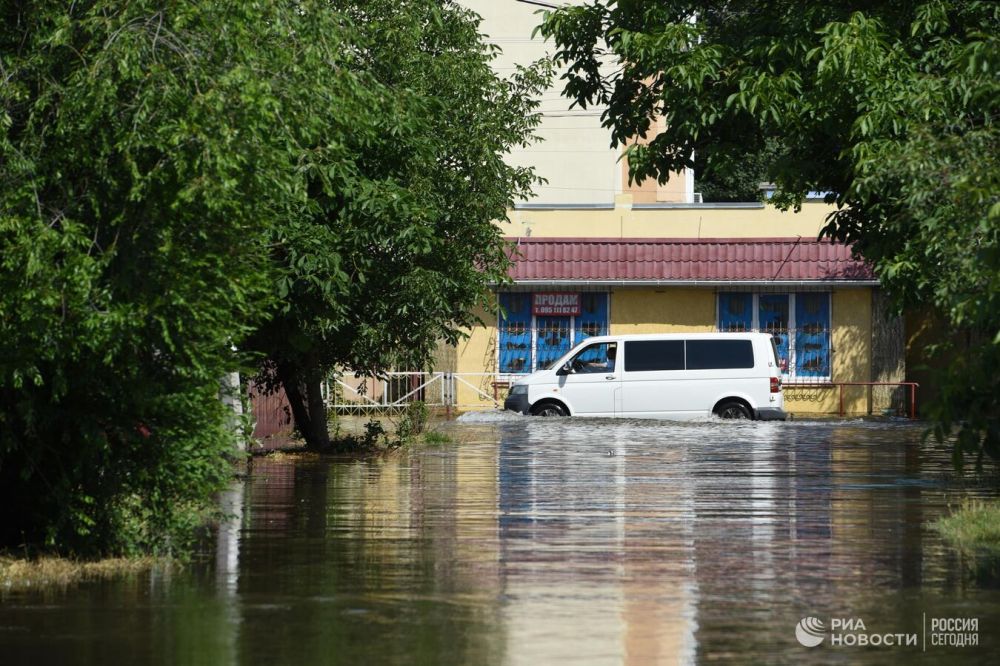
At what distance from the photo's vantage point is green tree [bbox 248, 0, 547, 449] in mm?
17375

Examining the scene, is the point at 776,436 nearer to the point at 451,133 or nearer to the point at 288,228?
the point at 451,133

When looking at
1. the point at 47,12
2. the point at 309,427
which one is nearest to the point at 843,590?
the point at 47,12

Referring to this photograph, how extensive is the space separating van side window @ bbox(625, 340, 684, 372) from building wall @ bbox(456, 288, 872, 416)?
18.0ft

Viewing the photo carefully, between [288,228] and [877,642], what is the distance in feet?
29.2

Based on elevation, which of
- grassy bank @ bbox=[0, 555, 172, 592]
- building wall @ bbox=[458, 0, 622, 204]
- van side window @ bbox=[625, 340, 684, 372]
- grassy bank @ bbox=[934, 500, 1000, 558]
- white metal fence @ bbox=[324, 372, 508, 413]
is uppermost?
building wall @ bbox=[458, 0, 622, 204]

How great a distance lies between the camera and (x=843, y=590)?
9.95 m

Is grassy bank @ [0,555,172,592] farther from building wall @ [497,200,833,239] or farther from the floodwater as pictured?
building wall @ [497,200,833,239]

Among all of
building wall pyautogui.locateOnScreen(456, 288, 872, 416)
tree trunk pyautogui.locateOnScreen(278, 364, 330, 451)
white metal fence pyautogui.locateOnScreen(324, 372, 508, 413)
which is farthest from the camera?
building wall pyautogui.locateOnScreen(456, 288, 872, 416)

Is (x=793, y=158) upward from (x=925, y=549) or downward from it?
upward

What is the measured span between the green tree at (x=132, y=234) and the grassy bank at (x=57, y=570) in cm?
18

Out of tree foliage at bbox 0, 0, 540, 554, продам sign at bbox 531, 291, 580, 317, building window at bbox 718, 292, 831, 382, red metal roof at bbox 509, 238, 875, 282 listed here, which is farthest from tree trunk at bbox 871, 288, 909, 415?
tree foliage at bbox 0, 0, 540, 554

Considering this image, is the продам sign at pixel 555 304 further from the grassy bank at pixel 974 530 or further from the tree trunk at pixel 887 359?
the grassy bank at pixel 974 530

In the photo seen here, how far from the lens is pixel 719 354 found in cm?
2942

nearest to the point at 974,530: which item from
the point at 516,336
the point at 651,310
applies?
the point at 651,310
